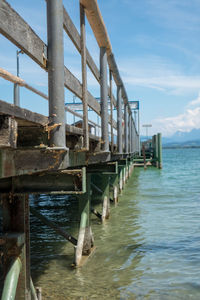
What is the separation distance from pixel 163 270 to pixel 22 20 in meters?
4.61

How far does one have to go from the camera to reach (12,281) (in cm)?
354

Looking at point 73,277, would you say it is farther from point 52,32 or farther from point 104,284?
point 52,32

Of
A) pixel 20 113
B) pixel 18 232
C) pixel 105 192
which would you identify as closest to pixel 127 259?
pixel 18 232

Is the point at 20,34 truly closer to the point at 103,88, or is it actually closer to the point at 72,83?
the point at 72,83

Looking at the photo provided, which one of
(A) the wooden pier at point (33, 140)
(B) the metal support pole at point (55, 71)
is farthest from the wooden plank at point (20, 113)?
(B) the metal support pole at point (55, 71)

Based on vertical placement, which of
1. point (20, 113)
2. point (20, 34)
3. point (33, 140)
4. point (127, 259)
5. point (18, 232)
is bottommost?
point (127, 259)

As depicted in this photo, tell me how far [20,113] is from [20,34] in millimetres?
644

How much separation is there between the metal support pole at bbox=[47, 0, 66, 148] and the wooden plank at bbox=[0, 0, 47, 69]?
145 millimetres

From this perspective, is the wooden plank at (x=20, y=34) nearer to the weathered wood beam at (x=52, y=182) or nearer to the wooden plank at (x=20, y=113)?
the wooden plank at (x=20, y=113)

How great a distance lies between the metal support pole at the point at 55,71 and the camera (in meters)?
3.58

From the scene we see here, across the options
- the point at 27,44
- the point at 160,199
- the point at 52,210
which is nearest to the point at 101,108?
the point at 27,44

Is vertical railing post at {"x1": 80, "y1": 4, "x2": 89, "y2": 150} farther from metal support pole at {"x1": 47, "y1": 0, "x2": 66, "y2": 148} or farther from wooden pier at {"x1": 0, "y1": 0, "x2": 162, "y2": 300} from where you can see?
metal support pole at {"x1": 47, "y1": 0, "x2": 66, "y2": 148}

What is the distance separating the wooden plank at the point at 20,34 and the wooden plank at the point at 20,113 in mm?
489

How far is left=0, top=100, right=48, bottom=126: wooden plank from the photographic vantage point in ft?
7.58
